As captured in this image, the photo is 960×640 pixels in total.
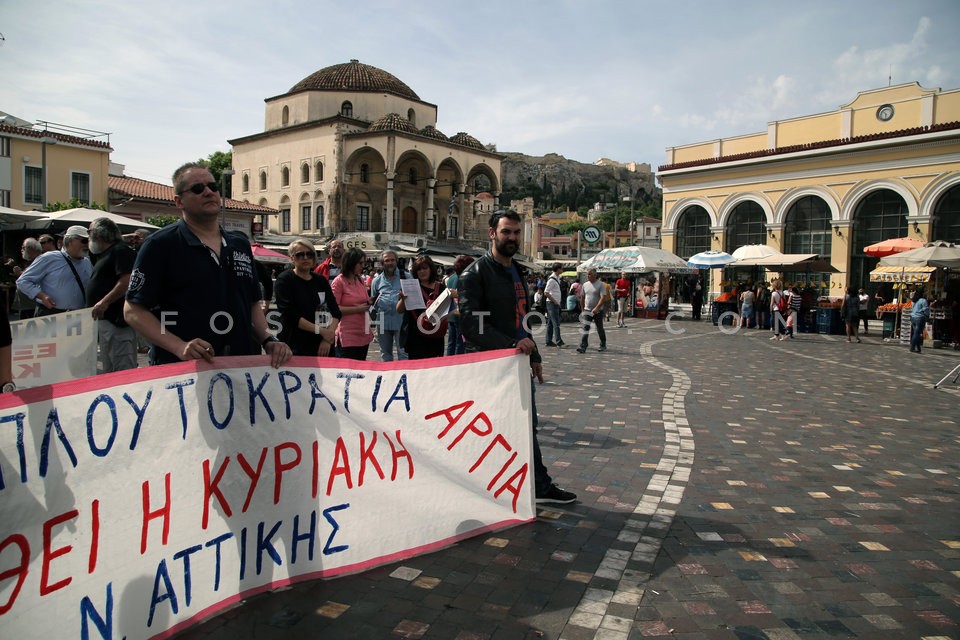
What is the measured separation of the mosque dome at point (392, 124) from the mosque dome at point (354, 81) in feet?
15.0

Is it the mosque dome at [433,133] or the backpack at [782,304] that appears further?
the mosque dome at [433,133]

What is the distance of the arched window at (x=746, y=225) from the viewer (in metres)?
36.5

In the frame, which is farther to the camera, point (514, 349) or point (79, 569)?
point (514, 349)

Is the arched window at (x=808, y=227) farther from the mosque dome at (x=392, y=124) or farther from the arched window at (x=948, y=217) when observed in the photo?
the mosque dome at (x=392, y=124)

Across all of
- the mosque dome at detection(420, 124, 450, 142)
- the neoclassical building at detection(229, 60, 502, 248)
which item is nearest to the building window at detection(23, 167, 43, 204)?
the neoclassical building at detection(229, 60, 502, 248)

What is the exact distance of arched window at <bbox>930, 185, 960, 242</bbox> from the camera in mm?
29438

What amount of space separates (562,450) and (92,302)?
15.3 ft

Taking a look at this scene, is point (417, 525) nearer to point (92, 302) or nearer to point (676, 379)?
point (92, 302)

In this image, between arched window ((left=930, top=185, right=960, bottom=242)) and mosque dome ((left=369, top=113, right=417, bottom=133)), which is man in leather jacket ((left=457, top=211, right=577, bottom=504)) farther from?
mosque dome ((left=369, top=113, right=417, bottom=133))

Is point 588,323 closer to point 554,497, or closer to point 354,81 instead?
point 554,497

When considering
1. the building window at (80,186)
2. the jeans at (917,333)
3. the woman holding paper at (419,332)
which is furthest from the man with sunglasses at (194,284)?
the building window at (80,186)

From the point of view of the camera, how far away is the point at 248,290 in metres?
3.37

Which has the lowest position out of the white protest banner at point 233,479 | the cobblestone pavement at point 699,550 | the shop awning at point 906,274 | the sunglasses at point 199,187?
the cobblestone pavement at point 699,550

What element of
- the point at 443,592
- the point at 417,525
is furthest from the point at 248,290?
the point at 443,592
